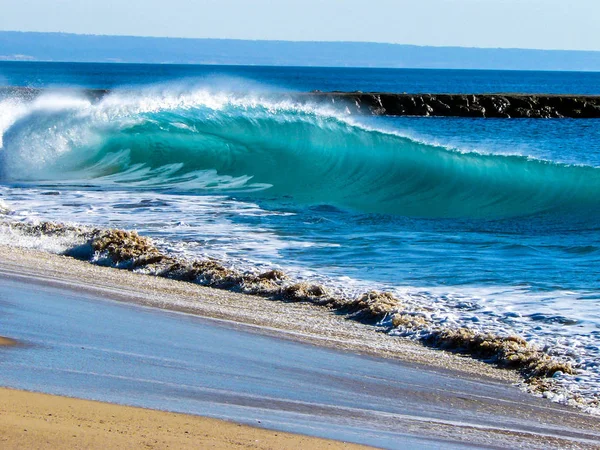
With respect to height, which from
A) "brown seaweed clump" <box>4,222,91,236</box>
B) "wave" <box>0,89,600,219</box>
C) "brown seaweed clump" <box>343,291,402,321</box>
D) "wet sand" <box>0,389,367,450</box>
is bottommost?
"wet sand" <box>0,389,367,450</box>

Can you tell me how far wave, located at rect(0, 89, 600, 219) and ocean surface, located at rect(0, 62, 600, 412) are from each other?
5 centimetres

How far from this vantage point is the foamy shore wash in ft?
19.9

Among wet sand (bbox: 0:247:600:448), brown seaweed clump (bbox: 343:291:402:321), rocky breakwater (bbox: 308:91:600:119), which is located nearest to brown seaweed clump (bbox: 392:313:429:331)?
brown seaweed clump (bbox: 343:291:402:321)

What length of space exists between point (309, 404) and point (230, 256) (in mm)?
5235

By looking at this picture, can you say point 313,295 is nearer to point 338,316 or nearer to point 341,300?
point 341,300

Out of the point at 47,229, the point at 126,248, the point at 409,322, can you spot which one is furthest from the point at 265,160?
the point at 409,322

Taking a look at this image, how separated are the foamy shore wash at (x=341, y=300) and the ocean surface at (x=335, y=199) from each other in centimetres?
18

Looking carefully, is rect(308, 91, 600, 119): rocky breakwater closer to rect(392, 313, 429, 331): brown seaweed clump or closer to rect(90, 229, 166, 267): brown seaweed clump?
rect(90, 229, 166, 267): brown seaweed clump

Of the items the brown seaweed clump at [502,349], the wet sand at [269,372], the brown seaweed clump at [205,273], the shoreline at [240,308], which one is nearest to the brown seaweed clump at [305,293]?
the shoreline at [240,308]

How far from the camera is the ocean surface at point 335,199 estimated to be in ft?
28.6

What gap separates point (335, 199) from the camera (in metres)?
17.2

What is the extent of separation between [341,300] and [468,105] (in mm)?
40777

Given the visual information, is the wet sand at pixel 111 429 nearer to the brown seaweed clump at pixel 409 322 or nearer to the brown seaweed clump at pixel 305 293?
the brown seaweed clump at pixel 409 322

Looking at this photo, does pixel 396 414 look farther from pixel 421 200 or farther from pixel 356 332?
pixel 421 200
